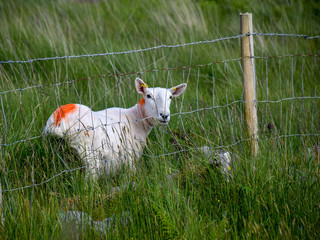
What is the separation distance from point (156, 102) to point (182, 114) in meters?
0.98

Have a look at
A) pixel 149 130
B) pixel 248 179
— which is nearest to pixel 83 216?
pixel 248 179

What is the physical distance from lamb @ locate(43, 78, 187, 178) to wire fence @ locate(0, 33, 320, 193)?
148 mm

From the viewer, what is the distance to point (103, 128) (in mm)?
3877

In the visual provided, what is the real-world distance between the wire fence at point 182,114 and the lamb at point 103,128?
148mm

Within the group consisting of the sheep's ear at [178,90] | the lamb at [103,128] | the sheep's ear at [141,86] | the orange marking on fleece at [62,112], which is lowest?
the lamb at [103,128]

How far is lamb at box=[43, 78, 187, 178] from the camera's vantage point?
12.7ft

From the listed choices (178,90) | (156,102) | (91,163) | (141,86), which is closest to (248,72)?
(178,90)

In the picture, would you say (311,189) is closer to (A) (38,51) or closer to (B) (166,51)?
(B) (166,51)

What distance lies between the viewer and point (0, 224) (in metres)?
3.06

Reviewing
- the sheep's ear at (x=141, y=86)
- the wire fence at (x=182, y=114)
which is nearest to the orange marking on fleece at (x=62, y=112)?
the wire fence at (x=182, y=114)

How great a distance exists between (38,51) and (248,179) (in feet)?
16.5

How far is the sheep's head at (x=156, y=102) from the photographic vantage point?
13.7 ft

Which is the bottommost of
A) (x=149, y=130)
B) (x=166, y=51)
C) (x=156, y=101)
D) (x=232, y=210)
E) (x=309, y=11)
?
(x=232, y=210)

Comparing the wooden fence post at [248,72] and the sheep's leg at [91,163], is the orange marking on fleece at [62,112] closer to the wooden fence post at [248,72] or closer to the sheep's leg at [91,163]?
the sheep's leg at [91,163]
